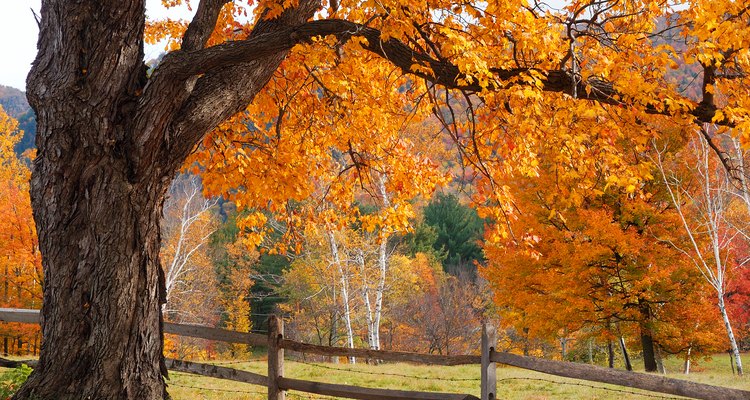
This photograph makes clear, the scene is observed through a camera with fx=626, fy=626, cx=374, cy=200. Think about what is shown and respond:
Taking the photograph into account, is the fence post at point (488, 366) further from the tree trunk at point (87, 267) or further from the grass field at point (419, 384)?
the tree trunk at point (87, 267)

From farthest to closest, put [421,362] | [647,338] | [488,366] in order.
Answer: [647,338] < [421,362] < [488,366]

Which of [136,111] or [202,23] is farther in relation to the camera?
[202,23]

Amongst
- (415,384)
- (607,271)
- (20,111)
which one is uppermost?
(20,111)

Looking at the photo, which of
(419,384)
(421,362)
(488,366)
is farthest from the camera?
(419,384)

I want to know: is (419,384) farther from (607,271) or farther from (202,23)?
(202,23)

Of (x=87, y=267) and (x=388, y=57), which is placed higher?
(x=388, y=57)

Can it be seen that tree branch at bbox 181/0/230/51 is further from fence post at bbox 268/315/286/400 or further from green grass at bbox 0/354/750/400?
green grass at bbox 0/354/750/400

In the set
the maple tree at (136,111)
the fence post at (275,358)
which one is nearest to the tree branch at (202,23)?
the maple tree at (136,111)

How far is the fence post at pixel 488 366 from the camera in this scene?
6941mm

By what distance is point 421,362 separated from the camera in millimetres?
7641

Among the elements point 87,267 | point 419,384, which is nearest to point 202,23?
point 87,267

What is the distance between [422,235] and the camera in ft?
122

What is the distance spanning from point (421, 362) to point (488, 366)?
99 cm

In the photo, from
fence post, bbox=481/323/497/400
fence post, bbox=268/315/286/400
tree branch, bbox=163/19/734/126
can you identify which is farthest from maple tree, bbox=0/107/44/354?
fence post, bbox=481/323/497/400
